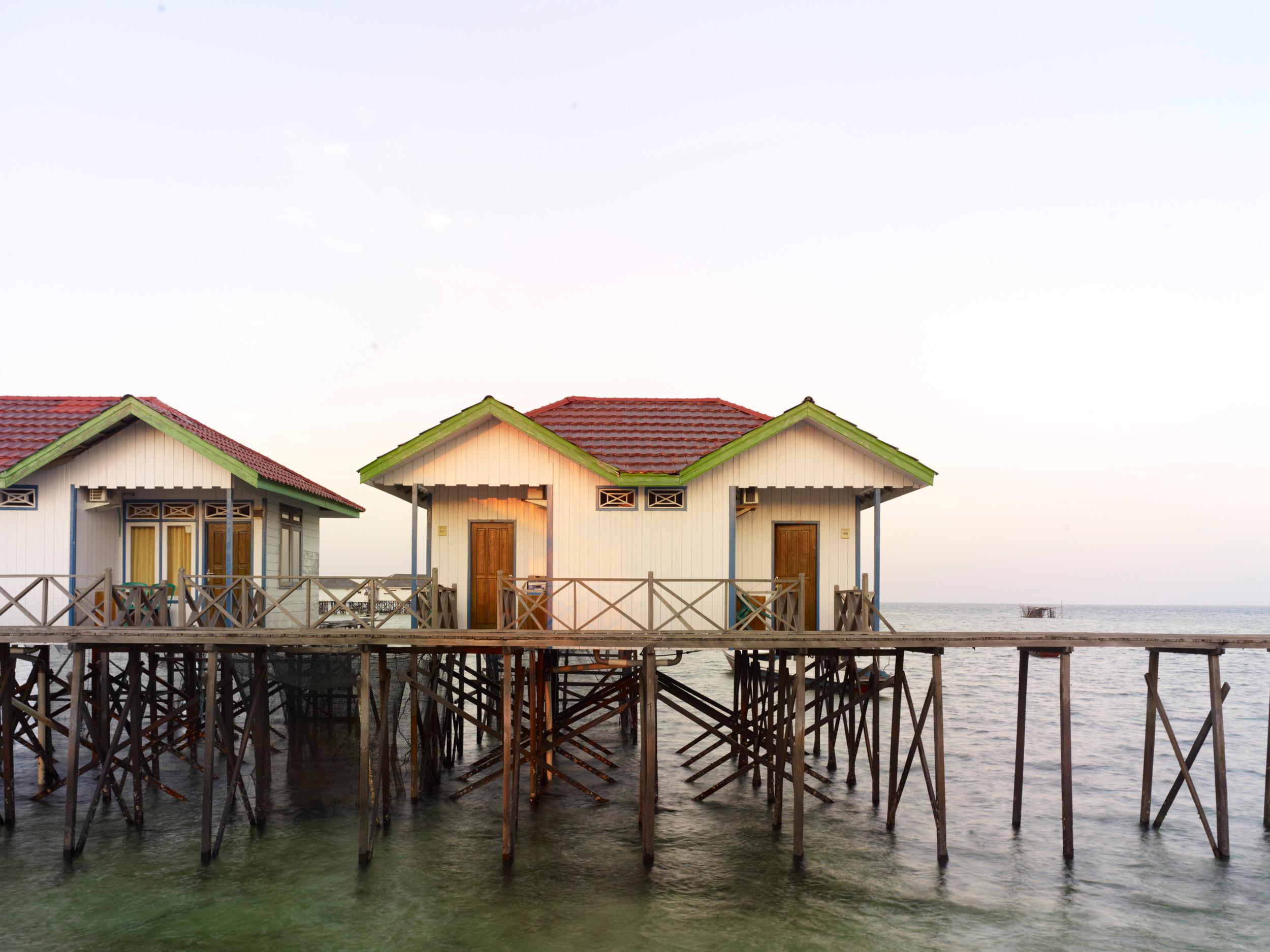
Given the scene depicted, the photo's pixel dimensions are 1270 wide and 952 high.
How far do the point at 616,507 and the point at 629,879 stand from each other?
6687 millimetres

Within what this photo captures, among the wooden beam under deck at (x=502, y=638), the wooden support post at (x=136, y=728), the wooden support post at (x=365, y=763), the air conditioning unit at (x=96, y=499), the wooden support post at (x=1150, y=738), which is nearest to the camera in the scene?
the wooden beam under deck at (x=502, y=638)

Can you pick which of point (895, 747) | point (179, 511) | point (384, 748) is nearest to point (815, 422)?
point (895, 747)

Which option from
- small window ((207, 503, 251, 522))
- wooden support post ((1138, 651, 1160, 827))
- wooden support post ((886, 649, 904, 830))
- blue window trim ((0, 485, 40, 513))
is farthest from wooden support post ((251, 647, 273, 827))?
wooden support post ((1138, 651, 1160, 827))

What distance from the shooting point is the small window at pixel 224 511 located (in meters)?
21.8

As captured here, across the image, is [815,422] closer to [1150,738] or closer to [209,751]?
[1150,738]

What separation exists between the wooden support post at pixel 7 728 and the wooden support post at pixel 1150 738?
67.4ft

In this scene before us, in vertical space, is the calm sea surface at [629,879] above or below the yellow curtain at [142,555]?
below

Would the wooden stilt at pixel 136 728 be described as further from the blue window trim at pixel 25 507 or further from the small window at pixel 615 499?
the small window at pixel 615 499

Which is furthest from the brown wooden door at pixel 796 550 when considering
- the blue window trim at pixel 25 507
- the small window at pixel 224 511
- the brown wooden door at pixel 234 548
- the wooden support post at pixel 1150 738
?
the blue window trim at pixel 25 507

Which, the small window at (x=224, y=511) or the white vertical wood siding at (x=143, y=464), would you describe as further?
the small window at (x=224, y=511)

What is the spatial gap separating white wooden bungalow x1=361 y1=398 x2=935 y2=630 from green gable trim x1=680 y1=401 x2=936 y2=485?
27 millimetres

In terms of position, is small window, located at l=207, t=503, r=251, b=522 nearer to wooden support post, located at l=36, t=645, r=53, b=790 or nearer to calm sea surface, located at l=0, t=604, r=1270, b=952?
wooden support post, located at l=36, t=645, r=53, b=790

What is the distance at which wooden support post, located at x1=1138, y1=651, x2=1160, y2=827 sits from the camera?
1892 centimetres

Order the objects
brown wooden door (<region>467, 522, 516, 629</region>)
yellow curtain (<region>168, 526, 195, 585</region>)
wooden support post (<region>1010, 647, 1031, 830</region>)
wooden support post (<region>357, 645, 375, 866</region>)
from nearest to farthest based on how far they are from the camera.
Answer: wooden support post (<region>357, 645, 375, 866</region>) → wooden support post (<region>1010, 647, 1031, 830</region>) → brown wooden door (<region>467, 522, 516, 629</region>) → yellow curtain (<region>168, 526, 195, 585</region>)
